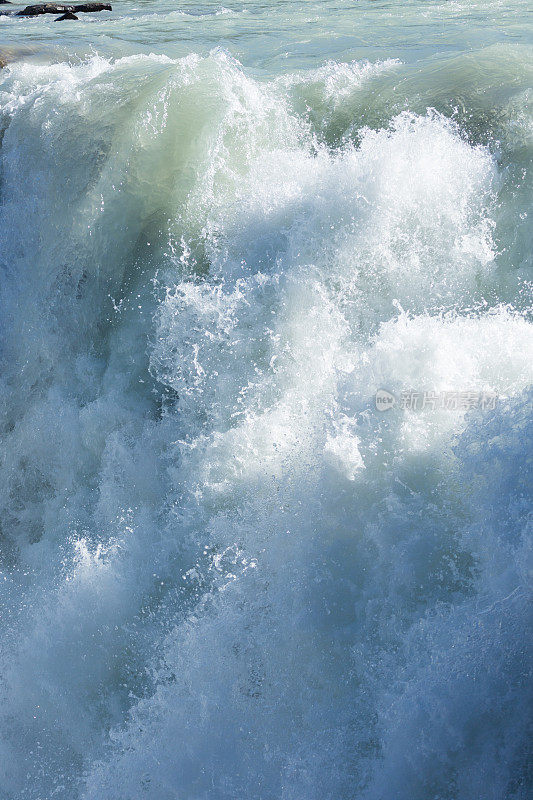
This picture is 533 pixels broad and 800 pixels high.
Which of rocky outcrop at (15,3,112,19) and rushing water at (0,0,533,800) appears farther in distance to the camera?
rocky outcrop at (15,3,112,19)

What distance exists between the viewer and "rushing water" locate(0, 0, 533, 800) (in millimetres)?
2961

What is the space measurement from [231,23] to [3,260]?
22.4 feet

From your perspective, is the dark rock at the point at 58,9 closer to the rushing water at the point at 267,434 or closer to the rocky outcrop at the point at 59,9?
the rocky outcrop at the point at 59,9

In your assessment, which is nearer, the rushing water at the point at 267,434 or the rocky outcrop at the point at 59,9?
the rushing water at the point at 267,434

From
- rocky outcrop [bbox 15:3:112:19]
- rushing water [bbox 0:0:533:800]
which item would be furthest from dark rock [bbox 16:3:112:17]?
rushing water [bbox 0:0:533:800]

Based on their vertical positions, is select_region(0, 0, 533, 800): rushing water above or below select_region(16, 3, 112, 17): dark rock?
below

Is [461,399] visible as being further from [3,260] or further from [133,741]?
[3,260]

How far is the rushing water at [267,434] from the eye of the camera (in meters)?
2.96

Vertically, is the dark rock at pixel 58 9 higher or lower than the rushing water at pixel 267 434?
higher

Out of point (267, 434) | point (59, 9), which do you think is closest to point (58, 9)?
point (59, 9)

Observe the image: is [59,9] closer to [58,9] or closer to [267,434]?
[58,9]

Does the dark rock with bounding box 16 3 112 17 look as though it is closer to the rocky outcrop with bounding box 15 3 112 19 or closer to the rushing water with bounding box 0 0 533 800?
the rocky outcrop with bounding box 15 3 112 19

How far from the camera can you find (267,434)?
3.57 m

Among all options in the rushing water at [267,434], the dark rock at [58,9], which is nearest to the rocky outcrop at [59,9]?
the dark rock at [58,9]
